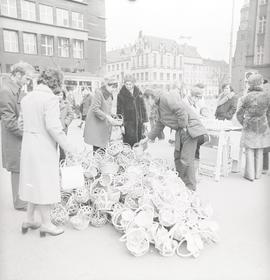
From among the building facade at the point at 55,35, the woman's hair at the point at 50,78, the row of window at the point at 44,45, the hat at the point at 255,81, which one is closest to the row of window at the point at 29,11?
the building facade at the point at 55,35

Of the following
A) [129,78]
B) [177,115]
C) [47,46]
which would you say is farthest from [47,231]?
[47,46]

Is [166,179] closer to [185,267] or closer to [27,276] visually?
[185,267]

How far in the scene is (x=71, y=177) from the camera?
3.05 meters

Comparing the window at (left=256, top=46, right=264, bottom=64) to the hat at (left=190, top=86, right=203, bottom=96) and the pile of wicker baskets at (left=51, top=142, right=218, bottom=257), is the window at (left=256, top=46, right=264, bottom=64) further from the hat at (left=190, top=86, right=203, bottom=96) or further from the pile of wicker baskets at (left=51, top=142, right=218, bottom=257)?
the pile of wicker baskets at (left=51, top=142, right=218, bottom=257)

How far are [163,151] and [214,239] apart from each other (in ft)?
14.9

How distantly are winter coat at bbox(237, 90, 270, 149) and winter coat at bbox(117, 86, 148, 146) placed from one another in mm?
1591

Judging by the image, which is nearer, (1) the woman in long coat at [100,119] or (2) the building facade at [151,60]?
(1) the woman in long coat at [100,119]

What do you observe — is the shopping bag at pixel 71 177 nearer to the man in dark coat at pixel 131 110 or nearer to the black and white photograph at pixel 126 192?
the black and white photograph at pixel 126 192

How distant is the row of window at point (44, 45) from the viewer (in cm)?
2003

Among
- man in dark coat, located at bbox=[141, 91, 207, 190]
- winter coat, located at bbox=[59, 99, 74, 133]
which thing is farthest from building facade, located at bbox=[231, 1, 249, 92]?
winter coat, located at bbox=[59, 99, 74, 133]

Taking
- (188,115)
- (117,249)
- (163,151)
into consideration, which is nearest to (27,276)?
(117,249)

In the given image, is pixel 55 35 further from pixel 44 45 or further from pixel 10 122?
pixel 10 122

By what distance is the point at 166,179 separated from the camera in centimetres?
340

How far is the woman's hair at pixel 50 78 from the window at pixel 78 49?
29.9 m
